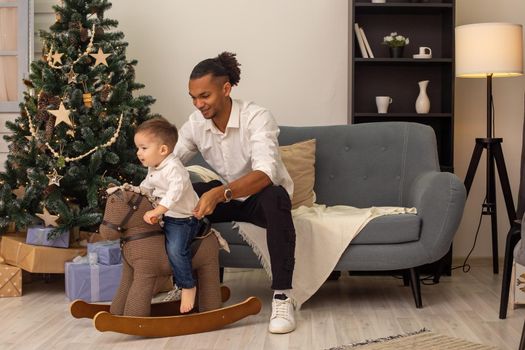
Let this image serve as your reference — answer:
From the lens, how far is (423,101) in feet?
14.9

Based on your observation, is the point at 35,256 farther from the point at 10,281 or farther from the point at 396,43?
the point at 396,43

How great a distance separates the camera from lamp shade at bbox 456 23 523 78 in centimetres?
424

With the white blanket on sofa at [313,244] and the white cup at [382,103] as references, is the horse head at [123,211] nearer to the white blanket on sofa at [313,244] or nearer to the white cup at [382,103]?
the white blanket on sofa at [313,244]

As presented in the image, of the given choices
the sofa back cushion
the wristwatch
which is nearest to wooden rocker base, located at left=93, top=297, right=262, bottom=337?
the wristwatch

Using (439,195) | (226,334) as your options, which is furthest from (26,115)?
(439,195)

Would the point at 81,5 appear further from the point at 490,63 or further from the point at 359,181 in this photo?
the point at 490,63

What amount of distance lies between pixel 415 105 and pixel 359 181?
2.81 ft

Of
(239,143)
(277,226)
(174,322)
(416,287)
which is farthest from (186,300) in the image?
(416,287)

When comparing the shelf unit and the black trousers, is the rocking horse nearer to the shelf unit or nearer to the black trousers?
the black trousers

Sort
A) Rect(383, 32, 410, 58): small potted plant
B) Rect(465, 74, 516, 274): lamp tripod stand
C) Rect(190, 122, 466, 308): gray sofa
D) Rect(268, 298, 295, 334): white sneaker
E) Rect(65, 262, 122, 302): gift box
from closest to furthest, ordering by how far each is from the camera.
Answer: Rect(268, 298, 295, 334): white sneaker, Rect(65, 262, 122, 302): gift box, Rect(190, 122, 466, 308): gray sofa, Rect(465, 74, 516, 274): lamp tripod stand, Rect(383, 32, 410, 58): small potted plant

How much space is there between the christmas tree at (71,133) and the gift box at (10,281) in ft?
0.74

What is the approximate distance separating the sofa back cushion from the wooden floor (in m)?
0.48

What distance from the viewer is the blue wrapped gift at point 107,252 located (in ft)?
12.2

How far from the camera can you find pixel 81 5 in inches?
166
